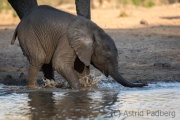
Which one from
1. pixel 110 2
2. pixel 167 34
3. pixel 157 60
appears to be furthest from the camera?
pixel 110 2

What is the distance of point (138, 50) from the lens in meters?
11.1

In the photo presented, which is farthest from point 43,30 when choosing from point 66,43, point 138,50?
point 138,50

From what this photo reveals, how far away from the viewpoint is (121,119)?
19.9ft

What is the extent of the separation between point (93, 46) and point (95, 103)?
109cm

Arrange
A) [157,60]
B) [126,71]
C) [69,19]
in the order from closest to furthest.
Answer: [69,19]
[126,71]
[157,60]

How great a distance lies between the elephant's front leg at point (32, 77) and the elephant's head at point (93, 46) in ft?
2.17

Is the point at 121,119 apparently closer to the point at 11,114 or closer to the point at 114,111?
the point at 114,111

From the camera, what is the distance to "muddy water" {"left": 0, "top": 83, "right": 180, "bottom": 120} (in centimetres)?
628

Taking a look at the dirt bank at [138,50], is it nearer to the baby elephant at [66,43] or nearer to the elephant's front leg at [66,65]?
the baby elephant at [66,43]

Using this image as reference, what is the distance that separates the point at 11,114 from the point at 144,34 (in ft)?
24.2

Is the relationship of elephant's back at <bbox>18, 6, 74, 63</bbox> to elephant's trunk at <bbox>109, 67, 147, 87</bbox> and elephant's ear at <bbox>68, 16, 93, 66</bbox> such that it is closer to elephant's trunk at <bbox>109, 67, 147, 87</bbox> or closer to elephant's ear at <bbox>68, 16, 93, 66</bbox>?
elephant's ear at <bbox>68, 16, 93, 66</bbox>

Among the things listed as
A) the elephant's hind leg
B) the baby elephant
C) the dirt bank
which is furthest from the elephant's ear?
the dirt bank

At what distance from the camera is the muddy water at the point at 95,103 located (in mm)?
6281

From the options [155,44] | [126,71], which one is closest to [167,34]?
[155,44]
